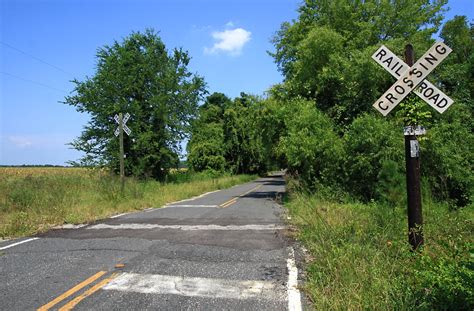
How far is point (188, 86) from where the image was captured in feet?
109

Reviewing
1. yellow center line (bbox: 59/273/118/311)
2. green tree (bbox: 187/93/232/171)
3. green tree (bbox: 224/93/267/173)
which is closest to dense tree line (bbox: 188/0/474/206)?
yellow center line (bbox: 59/273/118/311)

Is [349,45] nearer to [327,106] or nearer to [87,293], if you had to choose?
[327,106]

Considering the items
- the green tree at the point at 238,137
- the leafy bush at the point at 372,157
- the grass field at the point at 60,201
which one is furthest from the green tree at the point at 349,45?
the green tree at the point at 238,137

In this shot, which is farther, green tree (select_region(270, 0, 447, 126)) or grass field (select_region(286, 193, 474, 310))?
green tree (select_region(270, 0, 447, 126))

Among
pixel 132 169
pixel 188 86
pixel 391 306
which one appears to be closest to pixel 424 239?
pixel 391 306

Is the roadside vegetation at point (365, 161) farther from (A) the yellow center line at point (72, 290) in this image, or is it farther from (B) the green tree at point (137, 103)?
(B) the green tree at point (137, 103)

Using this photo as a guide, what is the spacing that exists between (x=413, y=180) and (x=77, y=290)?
16.8 ft

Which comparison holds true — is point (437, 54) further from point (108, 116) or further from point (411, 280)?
point (108, 116)

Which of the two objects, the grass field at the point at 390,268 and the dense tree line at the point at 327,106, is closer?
the grass field at the point at 390,268

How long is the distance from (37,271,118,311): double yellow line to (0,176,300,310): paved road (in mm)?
13

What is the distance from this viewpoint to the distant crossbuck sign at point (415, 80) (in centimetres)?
513

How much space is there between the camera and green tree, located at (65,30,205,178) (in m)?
Result: 29.6

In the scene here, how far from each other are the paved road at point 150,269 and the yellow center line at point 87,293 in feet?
0.04

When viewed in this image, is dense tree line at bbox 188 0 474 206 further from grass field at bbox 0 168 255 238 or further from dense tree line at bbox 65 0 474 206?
grass field at bbox 0 168 255 238
